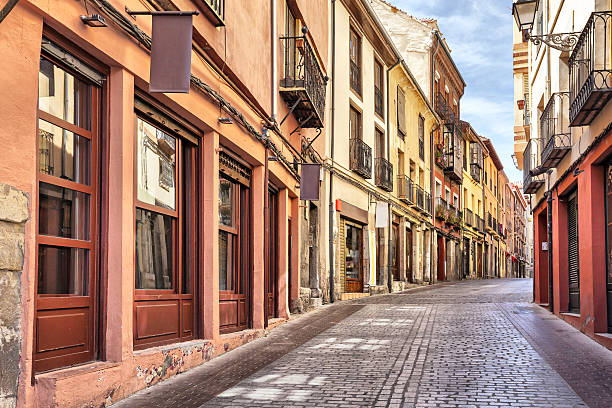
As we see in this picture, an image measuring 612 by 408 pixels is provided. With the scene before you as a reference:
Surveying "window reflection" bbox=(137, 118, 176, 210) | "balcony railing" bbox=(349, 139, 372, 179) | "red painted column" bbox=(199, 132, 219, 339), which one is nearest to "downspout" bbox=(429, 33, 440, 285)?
"balcony railing" bbox=(349, 139, 372, 179)

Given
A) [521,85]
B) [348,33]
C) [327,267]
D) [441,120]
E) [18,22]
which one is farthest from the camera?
[441,120]

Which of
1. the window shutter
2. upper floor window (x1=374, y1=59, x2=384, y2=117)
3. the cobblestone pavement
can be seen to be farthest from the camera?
the window shutter

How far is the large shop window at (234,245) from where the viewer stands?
10.0m

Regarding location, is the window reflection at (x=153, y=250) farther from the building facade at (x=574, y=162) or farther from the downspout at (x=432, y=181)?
the downspout at (x=432, y=181)

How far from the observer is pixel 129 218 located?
648cm

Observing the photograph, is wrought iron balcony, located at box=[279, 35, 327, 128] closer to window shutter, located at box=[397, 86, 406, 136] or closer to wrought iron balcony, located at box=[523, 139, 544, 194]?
wrought iron balcony, located at box=[523, 139, 544, 194]

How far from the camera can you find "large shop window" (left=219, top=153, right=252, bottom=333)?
10.0 m

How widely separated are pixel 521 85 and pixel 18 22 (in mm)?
20734

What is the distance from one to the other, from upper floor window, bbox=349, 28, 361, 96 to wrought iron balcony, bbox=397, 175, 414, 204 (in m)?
5.46

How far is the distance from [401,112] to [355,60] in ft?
17.4

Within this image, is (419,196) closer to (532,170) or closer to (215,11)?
(532,170)

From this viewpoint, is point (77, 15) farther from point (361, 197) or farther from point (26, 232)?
point (361, 197)

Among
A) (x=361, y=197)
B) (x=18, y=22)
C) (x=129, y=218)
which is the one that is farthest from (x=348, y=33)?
(x=18, y=22)

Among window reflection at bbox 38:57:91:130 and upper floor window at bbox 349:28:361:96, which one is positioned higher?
upper floor window at bbox 349:28:361:96
